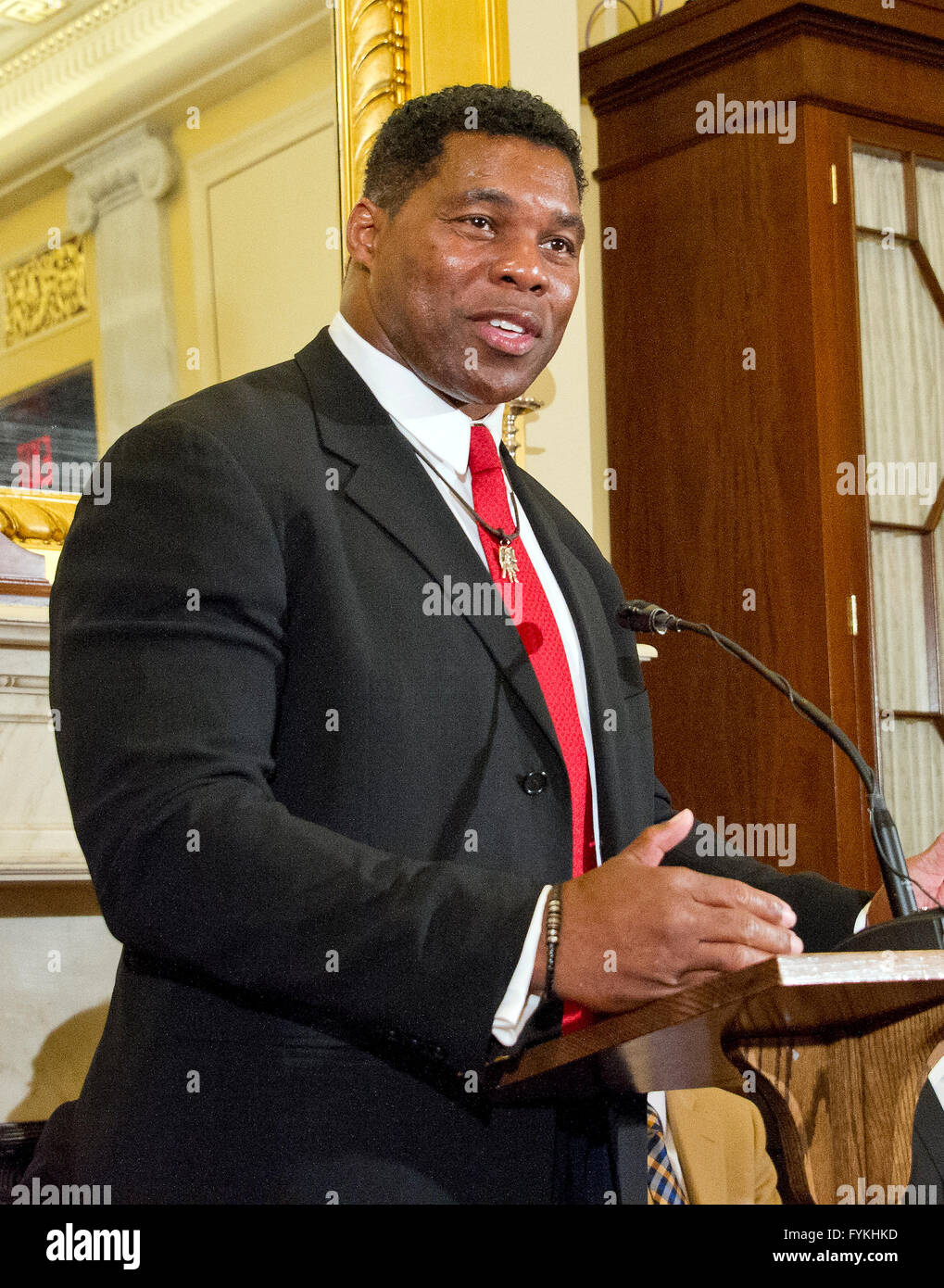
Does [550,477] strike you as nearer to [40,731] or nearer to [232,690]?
[40,731]

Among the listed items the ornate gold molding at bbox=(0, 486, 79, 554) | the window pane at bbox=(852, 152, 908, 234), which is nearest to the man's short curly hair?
the ornate gold molding at bbox=(0, 486, 79, 554)

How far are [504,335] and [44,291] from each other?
→ 135 cm

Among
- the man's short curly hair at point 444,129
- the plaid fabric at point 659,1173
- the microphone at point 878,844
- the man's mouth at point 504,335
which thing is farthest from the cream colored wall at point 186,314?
the microphone at point 878,844

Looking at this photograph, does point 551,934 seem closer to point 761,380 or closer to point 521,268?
point 521,268

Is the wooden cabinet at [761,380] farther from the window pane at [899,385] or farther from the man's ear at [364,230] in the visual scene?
the man's ear at [364,230]

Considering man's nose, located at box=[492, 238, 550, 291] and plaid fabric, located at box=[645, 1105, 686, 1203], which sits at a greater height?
man's nose, located at box=[492, 238, 550, 291]

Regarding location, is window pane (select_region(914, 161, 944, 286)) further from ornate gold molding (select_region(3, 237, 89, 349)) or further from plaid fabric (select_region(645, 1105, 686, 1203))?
plaid fabric (select_region(645, 1105, 686, 1203))

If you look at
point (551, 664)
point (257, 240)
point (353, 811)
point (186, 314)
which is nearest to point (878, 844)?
point (551, 664)

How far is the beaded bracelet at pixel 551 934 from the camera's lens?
1.07 meters

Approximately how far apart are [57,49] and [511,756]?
189cm

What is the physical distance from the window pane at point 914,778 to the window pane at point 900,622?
0.22ft

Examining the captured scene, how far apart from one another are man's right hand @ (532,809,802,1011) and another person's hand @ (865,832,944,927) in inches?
17.7

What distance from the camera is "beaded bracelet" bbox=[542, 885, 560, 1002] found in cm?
107

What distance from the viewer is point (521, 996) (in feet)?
3.55
